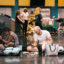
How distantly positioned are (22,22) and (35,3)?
981 cm

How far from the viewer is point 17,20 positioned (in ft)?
66.0

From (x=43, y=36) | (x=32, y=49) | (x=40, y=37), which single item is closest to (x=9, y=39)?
(x=32, y=49)

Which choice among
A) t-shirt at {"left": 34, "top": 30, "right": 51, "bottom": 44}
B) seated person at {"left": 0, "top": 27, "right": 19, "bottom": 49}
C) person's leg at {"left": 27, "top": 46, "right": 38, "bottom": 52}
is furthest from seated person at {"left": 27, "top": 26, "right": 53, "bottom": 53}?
seated person at {"left": 0, "top": 27, "right": 19, "bottom": 49}

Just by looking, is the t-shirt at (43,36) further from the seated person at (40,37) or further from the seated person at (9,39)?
the seated person at (9,39)

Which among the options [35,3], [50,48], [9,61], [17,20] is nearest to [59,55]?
[50,48]

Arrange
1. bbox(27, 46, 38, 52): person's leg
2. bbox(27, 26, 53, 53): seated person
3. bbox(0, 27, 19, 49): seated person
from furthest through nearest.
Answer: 1. bbox(27, 46, 38, 52): person's leg
2. bbox(0, 27, 19, 49): seated person
3. bbox(27, 26, 53, 53): seated person

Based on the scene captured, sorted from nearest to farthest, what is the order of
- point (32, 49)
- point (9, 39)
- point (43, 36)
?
point (43, 36) < point (9, 39) < point (32, 49)

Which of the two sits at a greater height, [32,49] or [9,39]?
[9,39]

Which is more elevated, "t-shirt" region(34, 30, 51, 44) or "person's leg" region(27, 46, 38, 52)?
"t-shirt" region(34, 30, 51, 44)

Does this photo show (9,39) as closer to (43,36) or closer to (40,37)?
(40,37)

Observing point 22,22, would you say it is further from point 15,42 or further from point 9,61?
point 9,61

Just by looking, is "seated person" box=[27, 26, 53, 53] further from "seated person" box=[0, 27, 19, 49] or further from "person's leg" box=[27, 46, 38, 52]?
"seated person" box=[0, 27, 19, 49]

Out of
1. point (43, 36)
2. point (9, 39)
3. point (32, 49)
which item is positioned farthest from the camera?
point (32, 49)

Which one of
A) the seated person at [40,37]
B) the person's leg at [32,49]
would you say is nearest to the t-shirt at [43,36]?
the seated person at [40,37]
